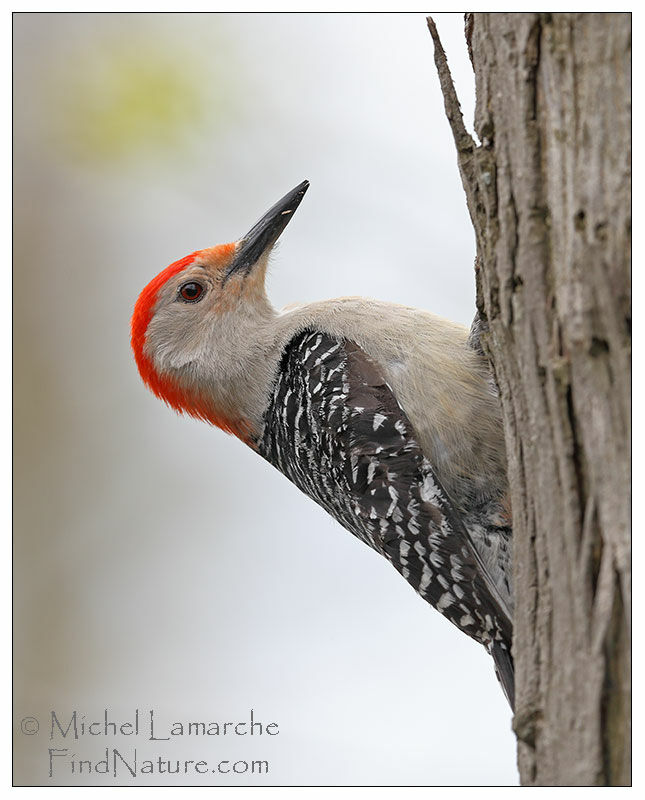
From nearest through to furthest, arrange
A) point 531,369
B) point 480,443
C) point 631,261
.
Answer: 1. point 631,261
2. point 531,369
3. point 480,443

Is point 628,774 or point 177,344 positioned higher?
point 177,344

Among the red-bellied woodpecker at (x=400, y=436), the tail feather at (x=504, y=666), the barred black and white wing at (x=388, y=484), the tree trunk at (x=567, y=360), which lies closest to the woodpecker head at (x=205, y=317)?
the red-bellied woodpecker at (x=400, y=436)

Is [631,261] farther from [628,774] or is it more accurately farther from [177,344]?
[177,344]

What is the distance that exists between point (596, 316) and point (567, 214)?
27cm

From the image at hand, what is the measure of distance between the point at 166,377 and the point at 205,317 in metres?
0.40

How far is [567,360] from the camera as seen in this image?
1.99m

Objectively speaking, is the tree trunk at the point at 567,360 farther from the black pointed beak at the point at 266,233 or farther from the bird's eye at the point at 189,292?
the bird's eye at the point at 189,292

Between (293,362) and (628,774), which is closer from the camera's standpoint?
(628,774)

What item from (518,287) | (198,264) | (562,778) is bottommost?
(562,778)

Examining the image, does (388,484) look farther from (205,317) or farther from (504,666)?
(205,317)

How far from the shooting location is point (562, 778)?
200cm

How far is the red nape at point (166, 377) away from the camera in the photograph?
4.42m

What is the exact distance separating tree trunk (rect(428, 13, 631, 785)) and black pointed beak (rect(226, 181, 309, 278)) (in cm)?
228

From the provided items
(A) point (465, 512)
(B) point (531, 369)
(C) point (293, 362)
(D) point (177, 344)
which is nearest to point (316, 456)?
(C) point (293, 362)
